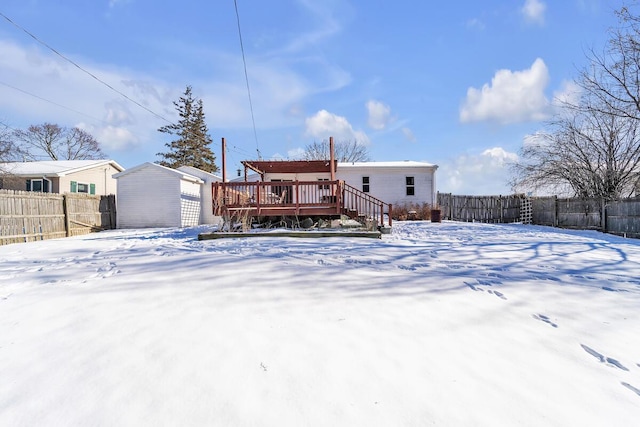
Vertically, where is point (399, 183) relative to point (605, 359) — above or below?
above

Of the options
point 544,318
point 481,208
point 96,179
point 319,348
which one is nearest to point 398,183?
point 481,208

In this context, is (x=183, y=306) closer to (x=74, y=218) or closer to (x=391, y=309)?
(x=391, y=309)

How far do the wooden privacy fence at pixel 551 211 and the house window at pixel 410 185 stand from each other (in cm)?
206

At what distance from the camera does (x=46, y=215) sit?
11.5m

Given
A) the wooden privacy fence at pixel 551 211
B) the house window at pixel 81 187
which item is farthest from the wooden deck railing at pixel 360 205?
the house window at pixel 81 187

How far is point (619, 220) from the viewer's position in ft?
40.2

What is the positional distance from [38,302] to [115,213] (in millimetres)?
14794

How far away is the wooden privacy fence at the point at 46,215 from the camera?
33.0 ft

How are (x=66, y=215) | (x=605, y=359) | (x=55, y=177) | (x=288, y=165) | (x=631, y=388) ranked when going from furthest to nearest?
(x=55, y=177) → (x=288, y=165) → (x=66, y=215) → (x=605, y=359) → (x=631, y=388)

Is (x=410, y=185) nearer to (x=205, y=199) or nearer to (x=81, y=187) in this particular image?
(x=205, y=199)

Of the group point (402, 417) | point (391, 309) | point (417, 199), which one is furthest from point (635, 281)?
point (417, 199)

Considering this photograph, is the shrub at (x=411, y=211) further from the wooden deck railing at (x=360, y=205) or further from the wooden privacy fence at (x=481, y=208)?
the wooden deck railing at (x=360, y=205)

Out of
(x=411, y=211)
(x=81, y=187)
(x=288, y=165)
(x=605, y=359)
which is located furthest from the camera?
(x=81, y=187)

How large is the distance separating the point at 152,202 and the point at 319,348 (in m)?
16.4
